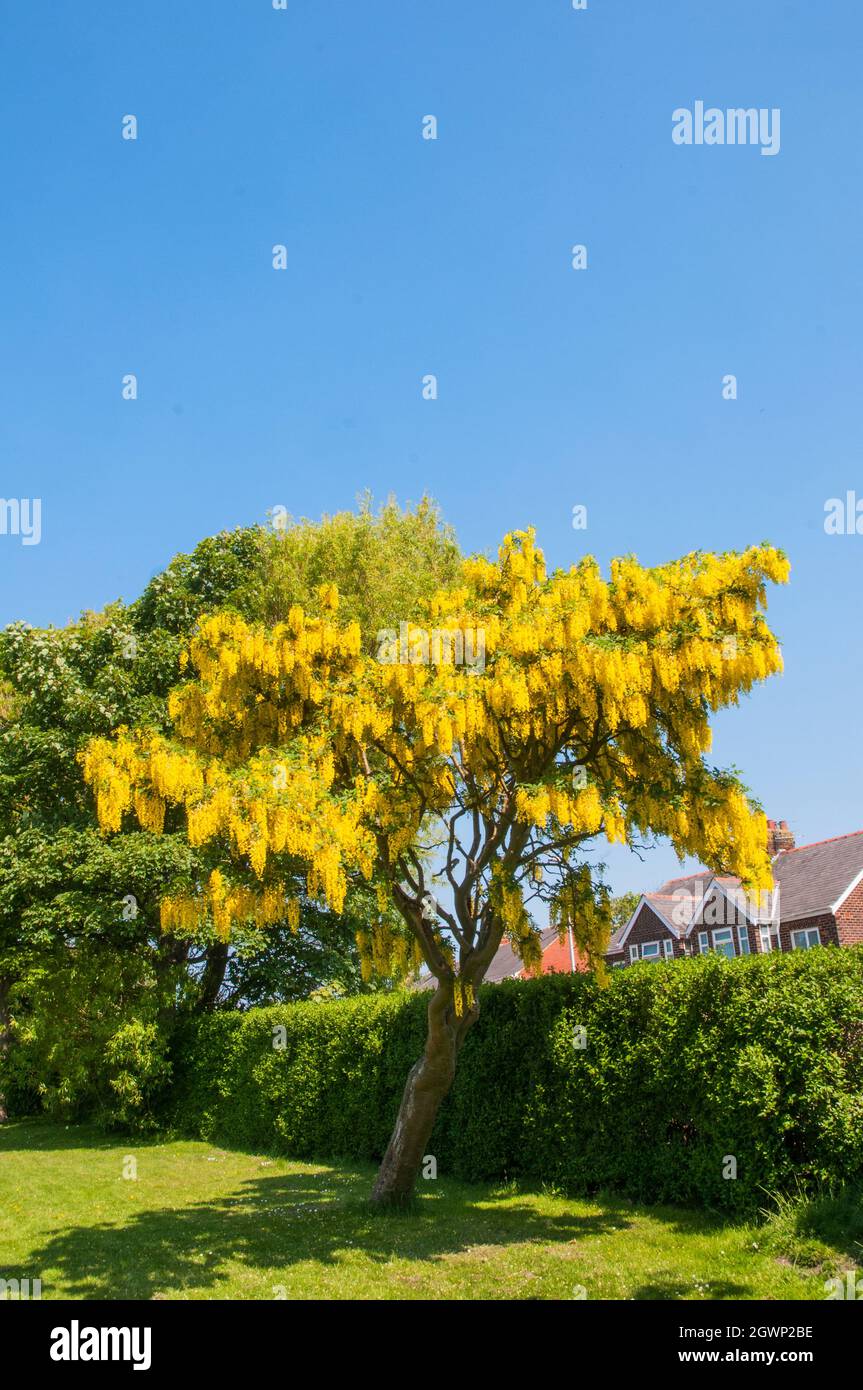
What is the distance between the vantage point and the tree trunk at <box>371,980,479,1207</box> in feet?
35.2

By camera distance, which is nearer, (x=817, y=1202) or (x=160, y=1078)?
(x=817, y=1202)

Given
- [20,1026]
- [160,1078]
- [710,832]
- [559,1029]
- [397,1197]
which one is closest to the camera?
[710,832]

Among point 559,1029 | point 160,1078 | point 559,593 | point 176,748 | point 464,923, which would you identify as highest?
point 559,593

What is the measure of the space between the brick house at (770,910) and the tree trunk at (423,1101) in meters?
15.7

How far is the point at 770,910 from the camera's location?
101 feet

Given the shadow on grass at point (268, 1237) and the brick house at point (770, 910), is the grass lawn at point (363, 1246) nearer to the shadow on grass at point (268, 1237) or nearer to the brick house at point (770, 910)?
the shadow on grass at point (268, 1237)

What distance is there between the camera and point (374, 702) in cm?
1027

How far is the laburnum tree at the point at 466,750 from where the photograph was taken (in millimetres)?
9438

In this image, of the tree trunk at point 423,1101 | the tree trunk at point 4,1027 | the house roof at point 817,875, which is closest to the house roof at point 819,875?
the house roof at point 817,875

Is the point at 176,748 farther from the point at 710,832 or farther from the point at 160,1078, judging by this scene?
the point at 160,1078

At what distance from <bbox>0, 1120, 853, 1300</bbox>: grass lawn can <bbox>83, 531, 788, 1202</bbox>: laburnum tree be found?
50.0 inches
